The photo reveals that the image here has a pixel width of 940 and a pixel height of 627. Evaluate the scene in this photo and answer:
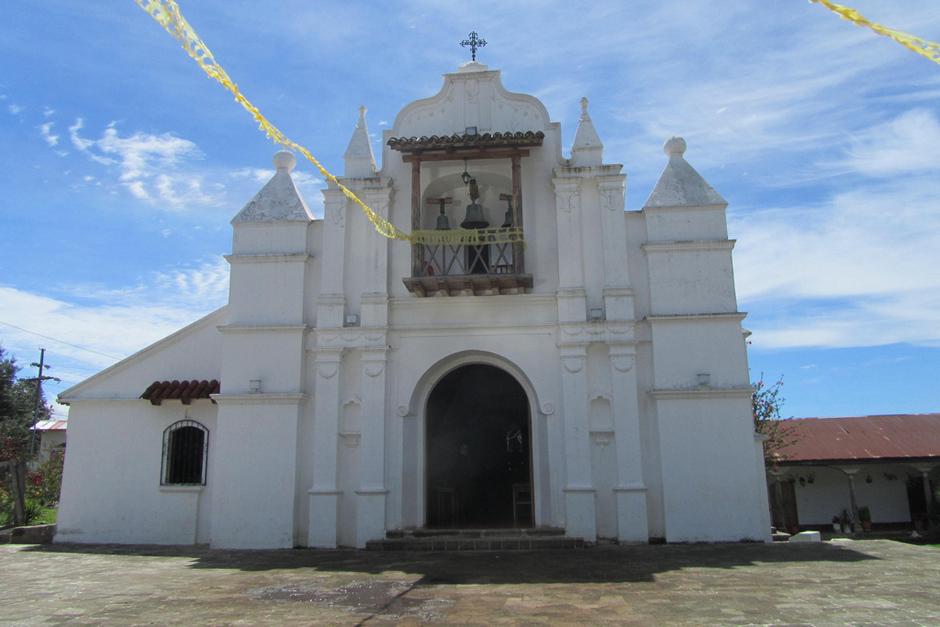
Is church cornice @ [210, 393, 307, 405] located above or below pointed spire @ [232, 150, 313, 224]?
below

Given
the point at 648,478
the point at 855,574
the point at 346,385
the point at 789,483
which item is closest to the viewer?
the point at 855,574

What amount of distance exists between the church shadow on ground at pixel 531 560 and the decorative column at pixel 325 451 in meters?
0.40

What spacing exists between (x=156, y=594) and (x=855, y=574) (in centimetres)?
851

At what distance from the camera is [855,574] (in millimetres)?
9039

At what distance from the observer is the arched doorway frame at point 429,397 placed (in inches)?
506

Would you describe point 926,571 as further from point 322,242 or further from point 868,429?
point 868,429

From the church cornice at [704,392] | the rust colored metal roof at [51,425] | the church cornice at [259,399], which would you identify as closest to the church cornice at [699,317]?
the church cornice at [704,392]

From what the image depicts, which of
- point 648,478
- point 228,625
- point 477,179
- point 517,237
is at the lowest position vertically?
point 228,625

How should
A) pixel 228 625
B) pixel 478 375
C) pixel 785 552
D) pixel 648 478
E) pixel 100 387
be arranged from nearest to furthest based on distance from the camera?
pixel 228 625 → pixel 785 552 → pixel 648 478 → pixel 100 387 → pixel 478 375

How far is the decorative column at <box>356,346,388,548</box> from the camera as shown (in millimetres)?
12523

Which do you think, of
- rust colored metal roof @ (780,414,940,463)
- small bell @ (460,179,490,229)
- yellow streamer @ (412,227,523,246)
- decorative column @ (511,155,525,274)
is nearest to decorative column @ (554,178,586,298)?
decorative column @ (511,155,525,274)

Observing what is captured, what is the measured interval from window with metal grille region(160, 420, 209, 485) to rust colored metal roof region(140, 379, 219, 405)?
0.59m

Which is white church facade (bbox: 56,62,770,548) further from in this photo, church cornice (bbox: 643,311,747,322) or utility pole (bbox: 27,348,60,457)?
utility pole (bbox: 27,348,60,457)

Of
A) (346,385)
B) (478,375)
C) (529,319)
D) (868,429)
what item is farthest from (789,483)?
(346,385)
